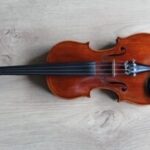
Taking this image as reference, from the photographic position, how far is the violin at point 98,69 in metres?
1.02

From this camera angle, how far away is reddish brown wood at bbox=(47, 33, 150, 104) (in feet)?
3.37

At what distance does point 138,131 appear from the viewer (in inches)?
45.0

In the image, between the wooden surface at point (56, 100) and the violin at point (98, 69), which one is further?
the wooden surface at point (56, 100)

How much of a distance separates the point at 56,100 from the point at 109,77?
21 cm

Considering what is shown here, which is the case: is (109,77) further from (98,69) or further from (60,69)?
(60,69)

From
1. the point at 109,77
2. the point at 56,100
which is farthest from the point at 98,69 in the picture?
the point at 56,100

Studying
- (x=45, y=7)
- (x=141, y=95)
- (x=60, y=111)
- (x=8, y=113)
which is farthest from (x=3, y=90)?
(x=141, y=95)

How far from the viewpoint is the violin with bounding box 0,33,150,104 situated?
102 centimetres

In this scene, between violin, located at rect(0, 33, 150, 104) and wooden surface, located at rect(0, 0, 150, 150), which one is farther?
wooden surface, located at rect(0, 0, 150, 150)

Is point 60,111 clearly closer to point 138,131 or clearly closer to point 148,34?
point 138,131

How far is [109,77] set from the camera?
103 centimetres

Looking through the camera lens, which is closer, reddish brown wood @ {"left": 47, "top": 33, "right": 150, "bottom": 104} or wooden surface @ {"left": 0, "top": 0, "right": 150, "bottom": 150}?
reddish brown wood @ {"left": 47, "top": 33, "right": 150, "bottom": 104}

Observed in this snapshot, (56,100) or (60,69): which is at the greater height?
(60,69)

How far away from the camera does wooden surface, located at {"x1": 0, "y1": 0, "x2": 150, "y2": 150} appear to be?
113 cm
